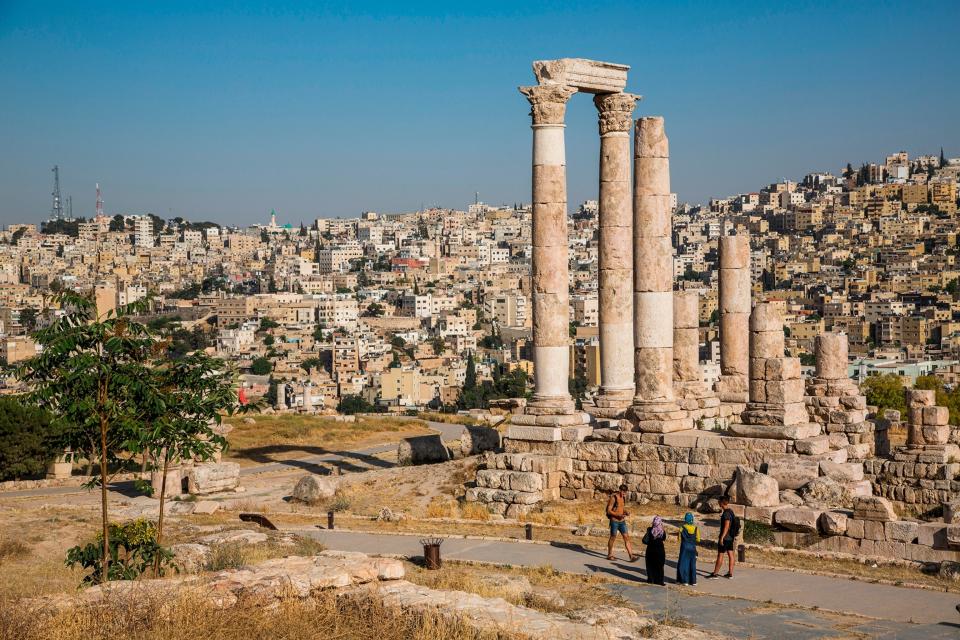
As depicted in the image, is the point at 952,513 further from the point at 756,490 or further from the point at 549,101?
the point at 549,101

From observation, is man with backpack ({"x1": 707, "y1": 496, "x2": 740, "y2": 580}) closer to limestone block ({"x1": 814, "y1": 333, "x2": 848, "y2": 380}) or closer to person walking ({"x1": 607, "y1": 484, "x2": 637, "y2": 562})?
person walking ({"x1": 607, "y1": 484, "x2": 637, "y2": 562})

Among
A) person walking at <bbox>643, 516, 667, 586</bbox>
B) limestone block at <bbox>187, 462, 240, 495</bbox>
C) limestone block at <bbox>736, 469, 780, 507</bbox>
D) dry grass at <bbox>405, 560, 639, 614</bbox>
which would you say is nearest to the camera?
dry grass at <bbox>405, 560, 639, 614</bbox>

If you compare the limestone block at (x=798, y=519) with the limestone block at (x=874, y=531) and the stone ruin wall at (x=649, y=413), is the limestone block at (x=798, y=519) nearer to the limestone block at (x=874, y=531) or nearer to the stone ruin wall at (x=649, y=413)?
the limestone block at (x=874, y=531)

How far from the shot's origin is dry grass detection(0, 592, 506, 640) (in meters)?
11.1

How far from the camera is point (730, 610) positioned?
1409 cm

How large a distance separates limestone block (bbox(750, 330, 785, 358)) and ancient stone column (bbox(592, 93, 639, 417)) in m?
2.98

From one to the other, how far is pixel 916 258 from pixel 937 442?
17113 centimetres

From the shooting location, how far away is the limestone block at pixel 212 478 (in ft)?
90.6

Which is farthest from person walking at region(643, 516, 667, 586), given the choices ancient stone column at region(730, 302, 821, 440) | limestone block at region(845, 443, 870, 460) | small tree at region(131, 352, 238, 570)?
limestone block at region(845, 443, 870, 460)

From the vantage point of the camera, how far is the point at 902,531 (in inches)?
663

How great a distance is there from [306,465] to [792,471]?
1549 cm

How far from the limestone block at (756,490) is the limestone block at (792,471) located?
2.79 ft

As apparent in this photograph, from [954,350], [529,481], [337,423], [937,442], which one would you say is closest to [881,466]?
Result: [937,442]

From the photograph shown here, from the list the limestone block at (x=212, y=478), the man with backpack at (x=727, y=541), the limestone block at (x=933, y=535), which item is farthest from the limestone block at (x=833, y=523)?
the limestone block at (x=212, y=478)
